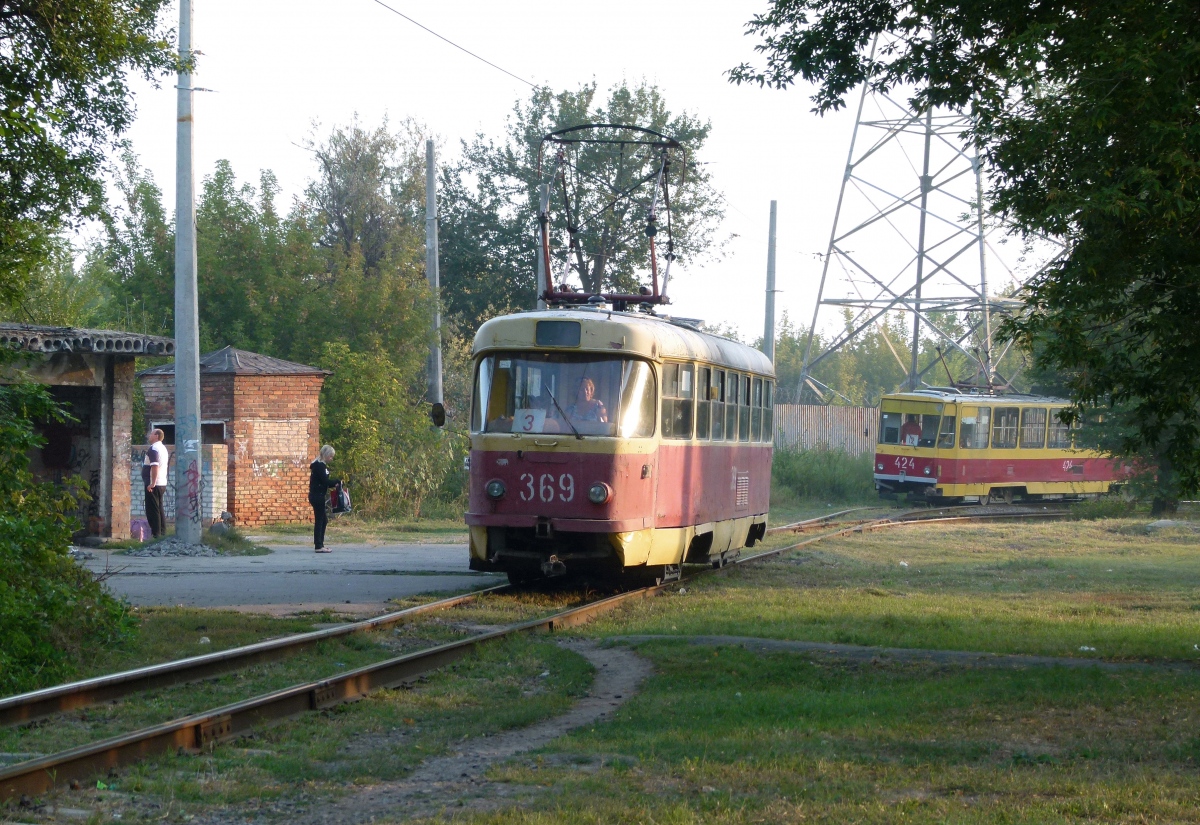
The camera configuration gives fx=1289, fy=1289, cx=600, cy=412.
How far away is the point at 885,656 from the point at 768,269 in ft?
77.5

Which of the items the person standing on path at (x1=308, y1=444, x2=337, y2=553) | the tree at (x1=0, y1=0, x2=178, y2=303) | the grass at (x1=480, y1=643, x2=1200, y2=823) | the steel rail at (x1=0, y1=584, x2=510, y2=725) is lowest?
the grass at (x1=480, y1=643, x2=1200, y2=823)

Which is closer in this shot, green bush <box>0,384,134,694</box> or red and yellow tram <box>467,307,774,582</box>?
green bush <box>0,384,134,694</box>

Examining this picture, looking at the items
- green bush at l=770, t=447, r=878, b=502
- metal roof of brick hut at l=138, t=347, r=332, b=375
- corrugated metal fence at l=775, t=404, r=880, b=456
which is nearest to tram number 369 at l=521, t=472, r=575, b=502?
metal roof of brick hut at l=138, t=347, r=332, b=375

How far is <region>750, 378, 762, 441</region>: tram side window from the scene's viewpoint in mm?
18109

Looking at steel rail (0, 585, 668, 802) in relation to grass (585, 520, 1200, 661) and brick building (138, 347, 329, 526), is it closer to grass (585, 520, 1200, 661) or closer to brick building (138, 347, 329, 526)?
grass (585, 520, 1200, 661)

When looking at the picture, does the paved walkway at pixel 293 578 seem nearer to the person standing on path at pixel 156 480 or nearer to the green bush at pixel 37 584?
the person standing on path at pixel 156 480

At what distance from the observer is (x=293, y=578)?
51.2 ft

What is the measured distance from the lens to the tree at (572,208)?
1860 inches

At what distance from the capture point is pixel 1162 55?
7609mm

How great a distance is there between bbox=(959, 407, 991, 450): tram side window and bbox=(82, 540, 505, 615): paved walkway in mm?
18956

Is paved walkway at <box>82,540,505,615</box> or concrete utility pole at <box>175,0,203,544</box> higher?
concrete utility pole at <box>175,0,203,544</box>

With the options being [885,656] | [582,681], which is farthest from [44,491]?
[885,656]

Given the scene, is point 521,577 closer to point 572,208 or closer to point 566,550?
point 566,550

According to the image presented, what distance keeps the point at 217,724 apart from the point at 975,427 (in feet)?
100
